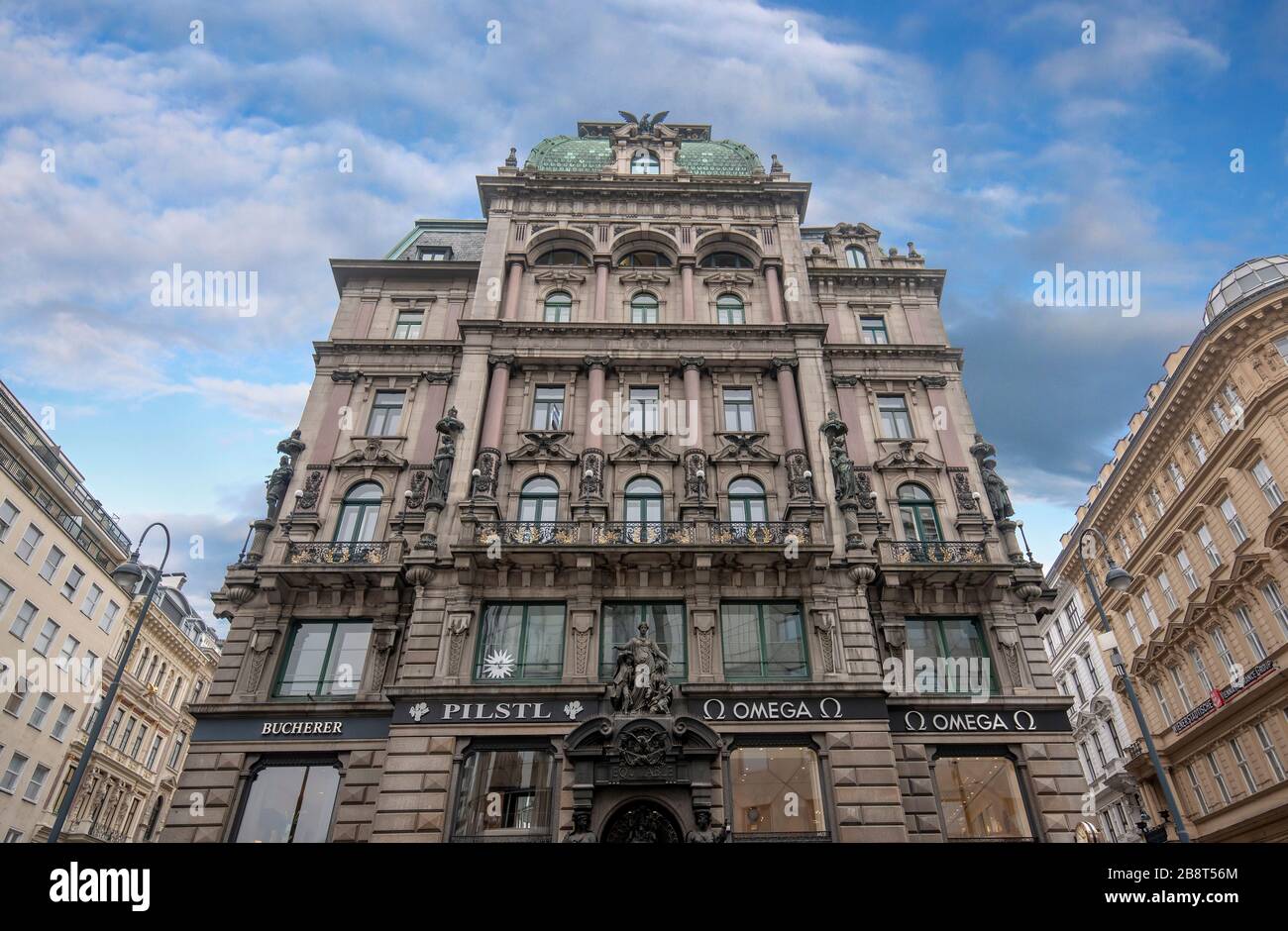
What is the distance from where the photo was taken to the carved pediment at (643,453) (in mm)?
26078

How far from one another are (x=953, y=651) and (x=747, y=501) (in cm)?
818

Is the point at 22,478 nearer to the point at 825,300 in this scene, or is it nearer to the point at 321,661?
the point at 321,661

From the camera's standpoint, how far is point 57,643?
4512cm

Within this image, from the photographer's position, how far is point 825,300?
1272 inches

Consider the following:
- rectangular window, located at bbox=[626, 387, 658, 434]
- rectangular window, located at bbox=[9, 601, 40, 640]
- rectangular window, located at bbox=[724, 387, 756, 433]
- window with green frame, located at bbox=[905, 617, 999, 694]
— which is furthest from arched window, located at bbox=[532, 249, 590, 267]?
rectangular window, located at bbox=[9, 601, 40, 640]

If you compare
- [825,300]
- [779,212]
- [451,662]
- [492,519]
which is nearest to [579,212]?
[779,212]

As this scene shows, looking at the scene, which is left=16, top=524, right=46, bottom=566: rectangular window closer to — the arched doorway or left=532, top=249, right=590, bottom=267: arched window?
left=532, top=249, right=590, bottom=267: arched window

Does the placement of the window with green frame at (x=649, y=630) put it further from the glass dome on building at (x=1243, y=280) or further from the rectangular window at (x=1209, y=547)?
the glass dome on building at (x=1243, y=280)

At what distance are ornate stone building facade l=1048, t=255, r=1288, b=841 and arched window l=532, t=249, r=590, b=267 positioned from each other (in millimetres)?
29708

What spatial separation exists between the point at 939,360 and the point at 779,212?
399 inches

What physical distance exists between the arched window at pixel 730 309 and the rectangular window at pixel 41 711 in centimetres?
4633

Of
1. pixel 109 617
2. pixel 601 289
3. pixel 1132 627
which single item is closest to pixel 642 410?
pixel 601 289

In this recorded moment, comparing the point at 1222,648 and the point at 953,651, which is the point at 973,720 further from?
the point at 1222,648
